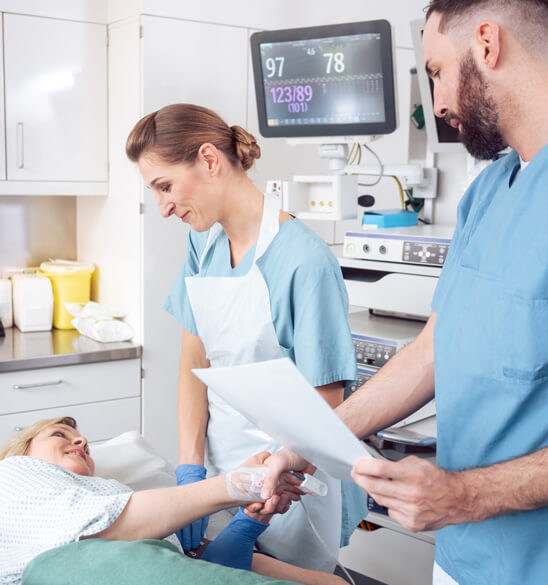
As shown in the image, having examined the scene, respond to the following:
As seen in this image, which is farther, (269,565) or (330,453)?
(269,565)

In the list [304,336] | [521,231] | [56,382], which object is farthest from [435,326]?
[56,382]

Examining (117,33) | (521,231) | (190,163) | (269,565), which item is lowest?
(269,565)

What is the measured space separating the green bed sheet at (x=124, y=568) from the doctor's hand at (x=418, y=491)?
33 cm

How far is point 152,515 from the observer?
142 centimetres

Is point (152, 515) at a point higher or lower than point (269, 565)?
higher

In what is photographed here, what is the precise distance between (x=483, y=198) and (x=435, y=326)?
0.22 meters

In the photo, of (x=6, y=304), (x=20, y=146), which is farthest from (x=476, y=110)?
(x=6, y=304)

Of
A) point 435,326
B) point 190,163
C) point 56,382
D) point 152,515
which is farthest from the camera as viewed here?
point 56,382

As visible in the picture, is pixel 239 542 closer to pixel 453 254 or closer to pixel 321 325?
pixel 321 325

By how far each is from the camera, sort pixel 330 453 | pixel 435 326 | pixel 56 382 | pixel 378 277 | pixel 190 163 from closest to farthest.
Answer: pixel 330 453 → pixel 435 326 → pixel 190 163 → pixel 378 277 → pixel 56 382

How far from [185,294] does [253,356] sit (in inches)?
11.0

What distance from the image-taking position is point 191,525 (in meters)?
1.55

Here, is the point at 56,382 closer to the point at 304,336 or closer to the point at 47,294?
the point at 47,294

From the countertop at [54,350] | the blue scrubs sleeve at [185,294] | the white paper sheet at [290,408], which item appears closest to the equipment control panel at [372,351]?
the blue scrubs sleeve at [185,294]
